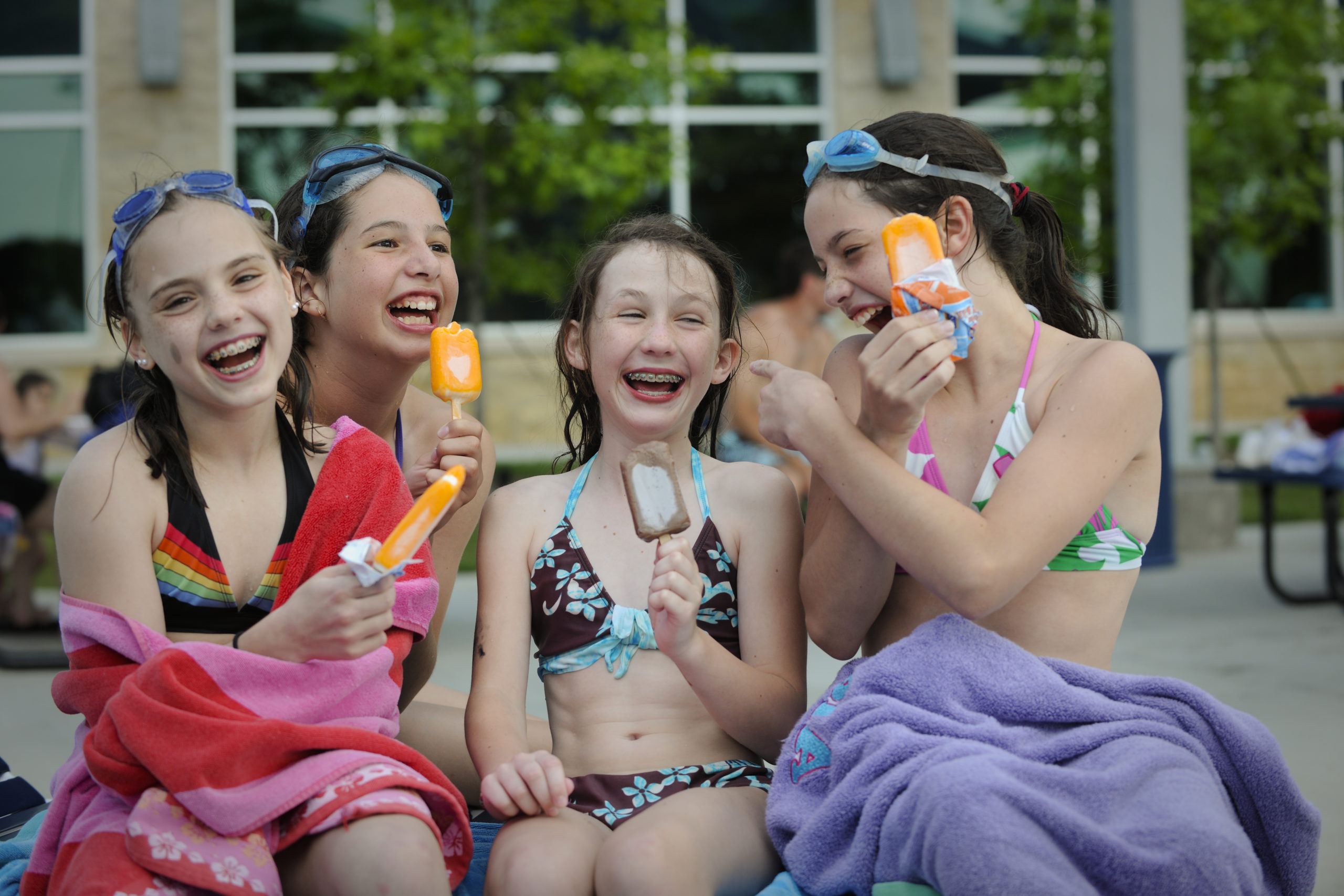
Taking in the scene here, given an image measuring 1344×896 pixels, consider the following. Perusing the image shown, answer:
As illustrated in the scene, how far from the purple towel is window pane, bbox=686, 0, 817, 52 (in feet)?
43.2

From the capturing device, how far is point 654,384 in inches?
92.5

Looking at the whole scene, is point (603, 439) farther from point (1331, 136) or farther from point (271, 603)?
point (1331, 136)

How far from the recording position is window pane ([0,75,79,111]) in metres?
13.2

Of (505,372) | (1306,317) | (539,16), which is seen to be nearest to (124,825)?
(539,16)

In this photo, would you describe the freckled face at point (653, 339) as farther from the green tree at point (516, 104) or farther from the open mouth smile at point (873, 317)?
the green tree at point (516, 104)

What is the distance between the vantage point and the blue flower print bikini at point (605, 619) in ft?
7.10

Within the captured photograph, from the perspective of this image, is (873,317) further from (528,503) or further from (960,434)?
(528,503)

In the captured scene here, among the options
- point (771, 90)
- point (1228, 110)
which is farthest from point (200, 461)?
point (771, 90)

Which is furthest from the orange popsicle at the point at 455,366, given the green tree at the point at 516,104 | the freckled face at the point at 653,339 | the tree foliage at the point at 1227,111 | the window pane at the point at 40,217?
the window pane at the point at 40,217

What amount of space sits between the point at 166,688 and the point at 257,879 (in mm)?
319

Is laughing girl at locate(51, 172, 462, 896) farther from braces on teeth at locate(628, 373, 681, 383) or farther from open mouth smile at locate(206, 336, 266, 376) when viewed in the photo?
braces on teeth at locate(628, 373, 681, 383)

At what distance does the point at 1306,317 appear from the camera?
48.5ft

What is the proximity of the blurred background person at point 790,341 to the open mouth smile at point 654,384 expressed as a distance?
4698mm

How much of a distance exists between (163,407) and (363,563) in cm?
70
